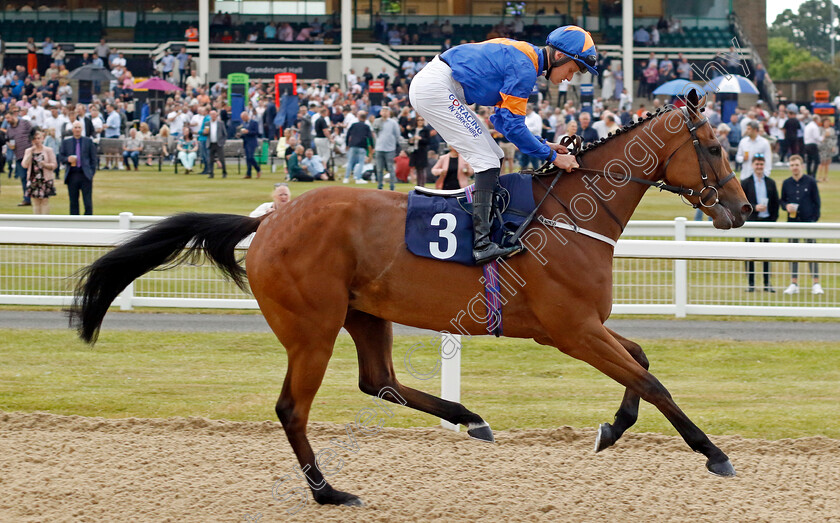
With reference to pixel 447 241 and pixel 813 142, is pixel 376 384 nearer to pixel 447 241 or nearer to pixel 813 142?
pixel 447 241

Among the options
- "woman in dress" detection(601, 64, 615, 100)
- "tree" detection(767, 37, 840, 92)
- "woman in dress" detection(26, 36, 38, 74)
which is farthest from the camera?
"tree" detection(767, 37, 840, 92)

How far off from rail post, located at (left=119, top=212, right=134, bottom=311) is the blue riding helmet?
5192mm

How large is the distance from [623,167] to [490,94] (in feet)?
2.22

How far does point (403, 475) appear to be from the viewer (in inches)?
188

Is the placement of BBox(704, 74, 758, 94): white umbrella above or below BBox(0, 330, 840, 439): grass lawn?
above

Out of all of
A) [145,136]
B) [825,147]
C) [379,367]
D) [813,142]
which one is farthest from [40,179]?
[825,147]

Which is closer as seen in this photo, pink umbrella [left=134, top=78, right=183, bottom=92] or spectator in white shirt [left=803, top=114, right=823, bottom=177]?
spectator in white shirt [left=803, top=114, right=823, bottom=177]

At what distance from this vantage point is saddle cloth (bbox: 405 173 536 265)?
4.44 meters

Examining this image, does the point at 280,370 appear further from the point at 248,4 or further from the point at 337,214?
the point at 248,4

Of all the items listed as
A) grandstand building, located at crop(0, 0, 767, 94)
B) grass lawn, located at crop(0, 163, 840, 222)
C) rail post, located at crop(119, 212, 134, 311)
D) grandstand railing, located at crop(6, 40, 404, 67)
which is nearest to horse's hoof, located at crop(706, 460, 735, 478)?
rail post, located at crop(119, 212, 134, 311)

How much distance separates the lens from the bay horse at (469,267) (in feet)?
14.4

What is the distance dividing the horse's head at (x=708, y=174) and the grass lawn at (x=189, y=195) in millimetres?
11018

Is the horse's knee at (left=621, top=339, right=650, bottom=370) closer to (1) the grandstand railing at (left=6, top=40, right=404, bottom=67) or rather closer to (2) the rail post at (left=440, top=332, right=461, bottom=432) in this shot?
(2) the rail post at (left=440, top=332, right=461, bottom=432)

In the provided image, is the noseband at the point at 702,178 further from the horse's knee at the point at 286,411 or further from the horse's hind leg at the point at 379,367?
the horse's knee at the point at 286,411
